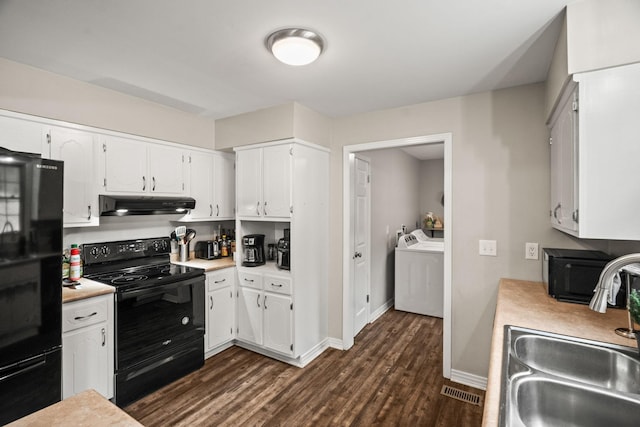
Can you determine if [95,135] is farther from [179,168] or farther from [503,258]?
[503,258]

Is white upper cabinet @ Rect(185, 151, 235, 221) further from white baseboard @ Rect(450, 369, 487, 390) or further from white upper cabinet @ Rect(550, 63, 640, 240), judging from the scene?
white upper cabinet @ Rect(550, 63, 640, 240)

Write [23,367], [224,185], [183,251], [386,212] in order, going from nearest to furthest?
1. [23,367]
2. [183,251]
3. [224,185]
4. [386,212]

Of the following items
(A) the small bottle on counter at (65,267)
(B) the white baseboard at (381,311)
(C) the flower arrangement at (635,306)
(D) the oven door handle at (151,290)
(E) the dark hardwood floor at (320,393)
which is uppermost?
(C) the flower arrangement at (635,306)

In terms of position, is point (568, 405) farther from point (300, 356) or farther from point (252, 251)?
point (252, 251)

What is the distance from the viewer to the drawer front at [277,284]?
9.63 ft

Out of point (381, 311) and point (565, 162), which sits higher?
point (565, 162)

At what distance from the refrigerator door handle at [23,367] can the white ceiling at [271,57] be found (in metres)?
1.82

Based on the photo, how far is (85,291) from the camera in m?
2.17

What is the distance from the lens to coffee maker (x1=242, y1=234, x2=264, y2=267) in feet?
10.6

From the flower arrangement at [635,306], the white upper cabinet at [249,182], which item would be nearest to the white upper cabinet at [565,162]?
the flower arrangement at [635,306]

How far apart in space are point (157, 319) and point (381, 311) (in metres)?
2.88

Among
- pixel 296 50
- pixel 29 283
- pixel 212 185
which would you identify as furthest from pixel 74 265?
pixel 296 50

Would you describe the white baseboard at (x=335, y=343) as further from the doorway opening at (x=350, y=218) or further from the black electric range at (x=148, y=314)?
the black electric range at (x=148, y=314)

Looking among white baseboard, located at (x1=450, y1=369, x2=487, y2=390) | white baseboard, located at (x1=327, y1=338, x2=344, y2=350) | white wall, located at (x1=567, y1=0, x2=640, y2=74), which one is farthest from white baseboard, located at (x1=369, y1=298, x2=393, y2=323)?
white wall, located at (x1=567, y1=0, x2=640, y2=74)
